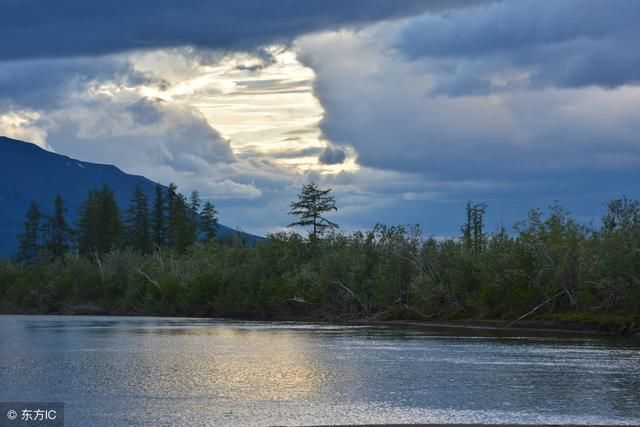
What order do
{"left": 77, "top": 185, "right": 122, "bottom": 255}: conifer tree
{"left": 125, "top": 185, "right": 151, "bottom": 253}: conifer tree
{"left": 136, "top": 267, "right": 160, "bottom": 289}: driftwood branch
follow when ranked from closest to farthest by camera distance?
{"left": 136, "top": 267, "right": 160, "bottom": 289}: driftwood branch
{"left": 77, "top": 185, "right": 122, "bottom": 255}: conifer tree
{"left": 125, "top": 185, "right": 151, "bottom": 253}: conifer tree

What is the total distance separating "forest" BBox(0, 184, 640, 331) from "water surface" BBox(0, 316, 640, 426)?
11955 millimetres

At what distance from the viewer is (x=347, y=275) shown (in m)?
127

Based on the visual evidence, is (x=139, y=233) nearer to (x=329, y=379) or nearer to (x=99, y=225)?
(x=99, y=225)

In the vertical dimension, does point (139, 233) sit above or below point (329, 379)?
above

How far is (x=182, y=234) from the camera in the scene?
Result: 646 feet

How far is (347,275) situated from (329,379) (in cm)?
7367

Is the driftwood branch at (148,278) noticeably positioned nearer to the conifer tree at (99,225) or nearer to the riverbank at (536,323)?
the riverbank at (536,323)

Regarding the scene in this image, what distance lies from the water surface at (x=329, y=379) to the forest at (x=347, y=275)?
11955 millimetres

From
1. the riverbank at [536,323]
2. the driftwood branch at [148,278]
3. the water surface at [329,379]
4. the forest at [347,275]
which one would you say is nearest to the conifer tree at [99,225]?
the forest at [347,275]

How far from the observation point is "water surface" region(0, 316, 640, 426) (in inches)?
1556

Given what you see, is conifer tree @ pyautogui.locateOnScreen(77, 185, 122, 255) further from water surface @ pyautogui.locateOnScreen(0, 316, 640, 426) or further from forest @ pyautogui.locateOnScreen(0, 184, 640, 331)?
water surface @ pyautogui.locateOnScreen(0, 316, 640, 426)

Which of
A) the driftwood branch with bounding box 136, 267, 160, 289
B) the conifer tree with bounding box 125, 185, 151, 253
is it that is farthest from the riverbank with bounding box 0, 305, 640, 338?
the conifer tree with bounding box 125, 185, 151, 253

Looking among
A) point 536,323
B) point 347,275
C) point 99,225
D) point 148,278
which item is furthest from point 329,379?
point 99,225

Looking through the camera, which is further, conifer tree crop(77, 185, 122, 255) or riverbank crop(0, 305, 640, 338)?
conifer tree crop(77, 185, 122, 255)
